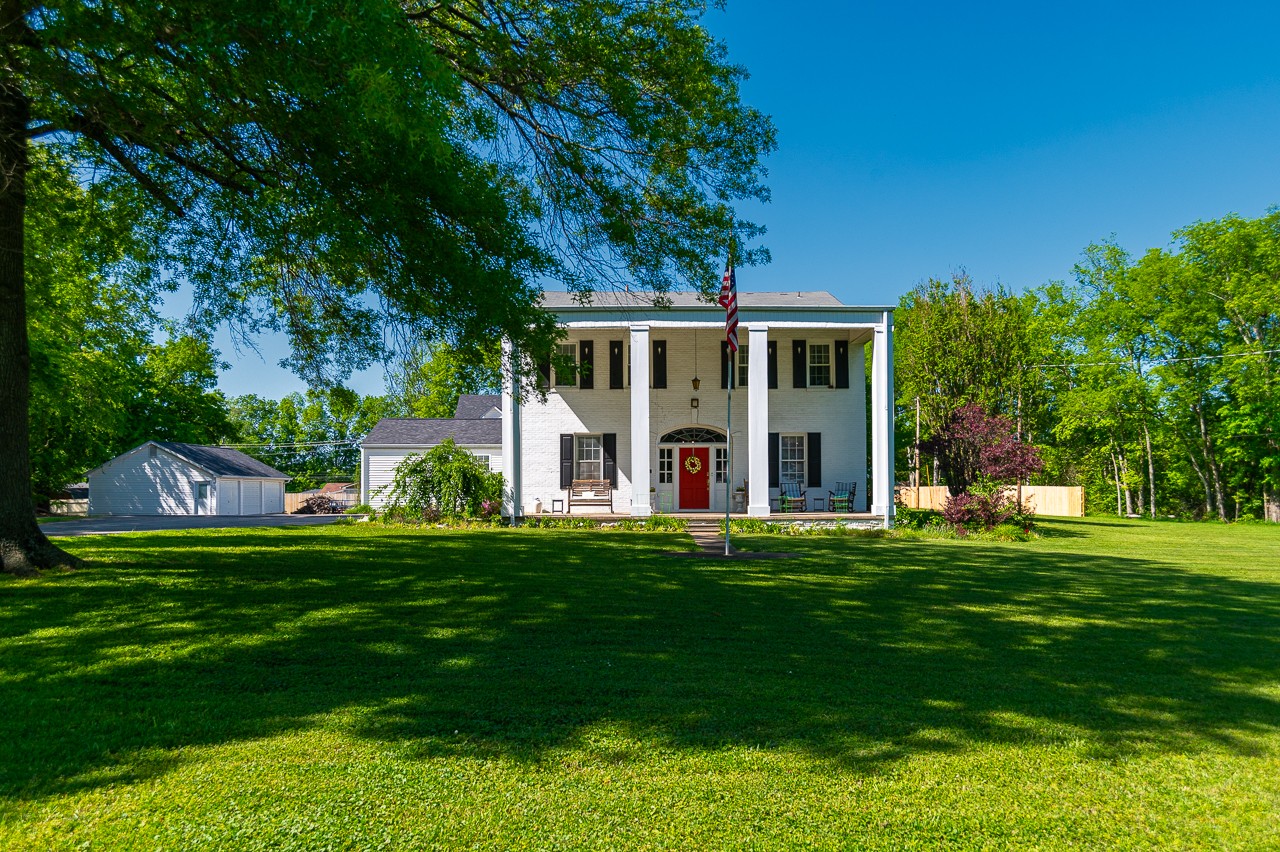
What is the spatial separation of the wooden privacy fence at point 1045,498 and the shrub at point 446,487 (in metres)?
18.5

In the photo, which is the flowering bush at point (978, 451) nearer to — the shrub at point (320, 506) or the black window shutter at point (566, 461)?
the black window shutter at point (566, 461)

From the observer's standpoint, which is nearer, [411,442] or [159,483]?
[411,442]

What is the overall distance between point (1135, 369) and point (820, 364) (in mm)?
23588

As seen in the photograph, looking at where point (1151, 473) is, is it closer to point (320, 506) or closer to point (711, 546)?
point (711, 546)

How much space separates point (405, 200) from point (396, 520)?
15789 mm

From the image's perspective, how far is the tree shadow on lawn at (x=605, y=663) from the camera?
3.96 meters

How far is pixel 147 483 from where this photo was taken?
118 ft

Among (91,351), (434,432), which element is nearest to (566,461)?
(434,432)

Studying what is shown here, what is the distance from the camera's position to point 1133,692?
5.01 metres

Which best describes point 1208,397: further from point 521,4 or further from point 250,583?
point 250,583

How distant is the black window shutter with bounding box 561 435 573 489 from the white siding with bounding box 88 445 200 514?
23.6 m

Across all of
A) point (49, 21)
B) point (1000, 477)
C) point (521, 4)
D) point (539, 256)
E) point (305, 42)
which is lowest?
point (1000, 477)

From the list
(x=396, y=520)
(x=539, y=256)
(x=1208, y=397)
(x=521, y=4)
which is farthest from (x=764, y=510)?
(x=1208, y=397)

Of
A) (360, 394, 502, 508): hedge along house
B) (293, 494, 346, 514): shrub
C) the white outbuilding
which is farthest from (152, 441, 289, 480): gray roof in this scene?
(360, 394, 502, 508): hedge along house
